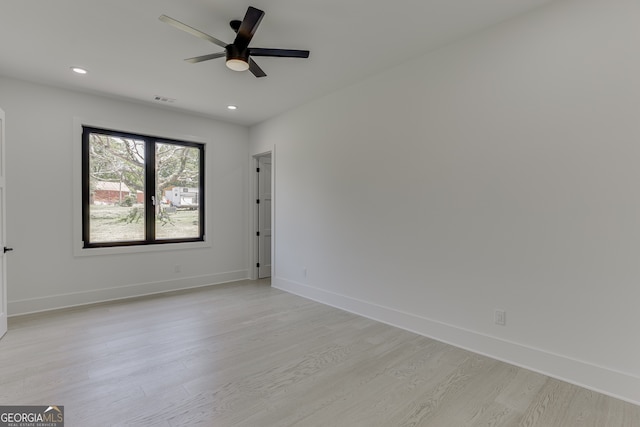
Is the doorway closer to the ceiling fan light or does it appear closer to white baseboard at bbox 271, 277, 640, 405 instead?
white baseboard at bbox 271, 277, 640, 405

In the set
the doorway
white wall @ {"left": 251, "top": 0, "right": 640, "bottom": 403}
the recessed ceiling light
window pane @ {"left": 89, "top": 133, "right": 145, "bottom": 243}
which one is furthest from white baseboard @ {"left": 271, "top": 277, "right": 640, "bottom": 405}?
the recessed ceiling light

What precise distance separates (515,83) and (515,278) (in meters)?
1.57

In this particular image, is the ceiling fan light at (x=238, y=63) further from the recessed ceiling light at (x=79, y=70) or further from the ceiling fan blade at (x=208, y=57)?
the recessed ceiling light at (x=79, y=70)

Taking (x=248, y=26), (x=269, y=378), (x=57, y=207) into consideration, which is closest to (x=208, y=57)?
(x=248, y=26)

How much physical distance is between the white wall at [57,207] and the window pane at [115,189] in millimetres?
228

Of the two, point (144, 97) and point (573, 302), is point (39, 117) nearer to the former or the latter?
point (144, 97)

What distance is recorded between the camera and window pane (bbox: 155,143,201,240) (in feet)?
15.7

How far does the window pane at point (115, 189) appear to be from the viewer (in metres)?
4.23

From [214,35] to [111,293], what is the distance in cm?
363

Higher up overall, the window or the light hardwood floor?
the window

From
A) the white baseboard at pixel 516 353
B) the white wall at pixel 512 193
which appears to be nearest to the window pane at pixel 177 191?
the white wall at pixel 512 193

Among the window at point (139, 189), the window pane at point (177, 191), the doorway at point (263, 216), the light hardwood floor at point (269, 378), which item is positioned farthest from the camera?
the doorway at point (263, 216)

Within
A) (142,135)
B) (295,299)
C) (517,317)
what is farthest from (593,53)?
(142,135)

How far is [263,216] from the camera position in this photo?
5.75 meters
